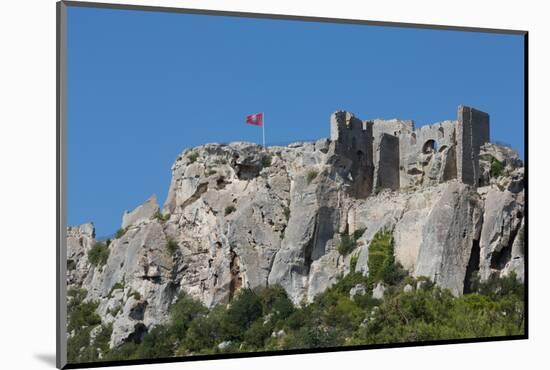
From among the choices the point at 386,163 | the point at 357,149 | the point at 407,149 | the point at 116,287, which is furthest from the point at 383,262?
the point at 116,287

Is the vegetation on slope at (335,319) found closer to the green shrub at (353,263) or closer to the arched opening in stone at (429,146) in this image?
the green shrub at (353,263)

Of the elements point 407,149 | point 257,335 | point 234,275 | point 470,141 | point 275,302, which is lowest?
point 257,335

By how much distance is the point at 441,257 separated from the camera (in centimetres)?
2428

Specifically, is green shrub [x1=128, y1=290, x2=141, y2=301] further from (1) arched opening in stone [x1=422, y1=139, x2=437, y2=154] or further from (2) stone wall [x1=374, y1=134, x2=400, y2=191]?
(1) arched opening in stone [x1=422, y1=139, x2=437, y2=154]

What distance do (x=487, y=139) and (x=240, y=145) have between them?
5.02 metres

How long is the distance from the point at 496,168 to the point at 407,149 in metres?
2.37

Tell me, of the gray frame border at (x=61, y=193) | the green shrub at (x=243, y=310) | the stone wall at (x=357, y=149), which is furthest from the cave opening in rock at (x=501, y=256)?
the gray frame border at (x=61, y=193)

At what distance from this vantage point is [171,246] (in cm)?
2552

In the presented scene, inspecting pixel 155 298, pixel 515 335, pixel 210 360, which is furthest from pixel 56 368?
pixel 515 335

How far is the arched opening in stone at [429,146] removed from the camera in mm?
26289

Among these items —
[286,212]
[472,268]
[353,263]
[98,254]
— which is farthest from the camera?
[286,212]

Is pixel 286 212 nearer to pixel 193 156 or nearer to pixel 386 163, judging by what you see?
pixel 193 156

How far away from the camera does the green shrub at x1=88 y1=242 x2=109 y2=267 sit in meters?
25.4

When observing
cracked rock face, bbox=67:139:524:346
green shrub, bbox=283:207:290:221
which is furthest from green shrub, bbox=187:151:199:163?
green shrub, bbox=283:207:290:221
